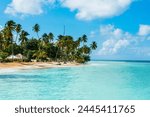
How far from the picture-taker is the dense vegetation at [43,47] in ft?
220

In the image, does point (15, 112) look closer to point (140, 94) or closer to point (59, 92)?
point (59, 92)

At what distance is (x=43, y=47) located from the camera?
75750 millimetres

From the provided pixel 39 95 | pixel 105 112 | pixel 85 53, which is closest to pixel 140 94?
pixel 39 95

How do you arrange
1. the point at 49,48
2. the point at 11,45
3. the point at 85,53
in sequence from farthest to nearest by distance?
1. the point at 85,53
2. the point at 49,48
3. the point at 11,45

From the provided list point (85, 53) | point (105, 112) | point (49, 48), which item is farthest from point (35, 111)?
point (85, 53)

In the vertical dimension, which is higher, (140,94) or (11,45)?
(11,45)

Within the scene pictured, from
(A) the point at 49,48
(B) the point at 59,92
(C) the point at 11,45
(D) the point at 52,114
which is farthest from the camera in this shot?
(A) the point at 49,48

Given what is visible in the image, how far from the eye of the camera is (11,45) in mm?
71000

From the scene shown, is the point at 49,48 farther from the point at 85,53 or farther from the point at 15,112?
the point at 15,112

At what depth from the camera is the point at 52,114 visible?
11352 mm

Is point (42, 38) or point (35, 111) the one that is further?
point (42, 38)

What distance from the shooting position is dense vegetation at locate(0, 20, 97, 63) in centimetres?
6712

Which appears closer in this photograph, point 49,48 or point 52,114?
point 52,114

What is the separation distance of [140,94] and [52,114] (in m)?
10.6
